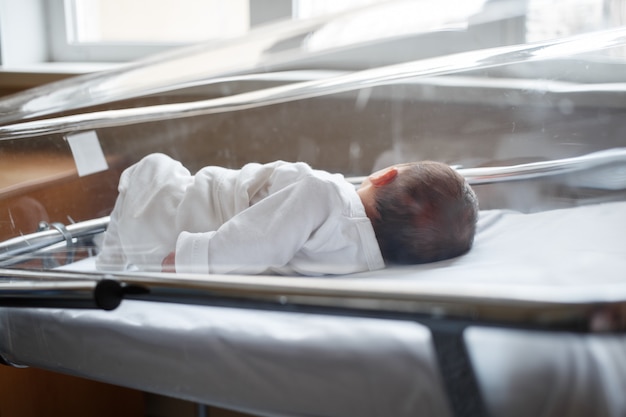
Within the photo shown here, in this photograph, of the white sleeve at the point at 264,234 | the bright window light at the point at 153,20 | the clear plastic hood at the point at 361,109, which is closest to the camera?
the white sleeve at the point at 264,234

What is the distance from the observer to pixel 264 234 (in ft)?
2.56

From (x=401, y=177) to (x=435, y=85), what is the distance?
0.35 metres

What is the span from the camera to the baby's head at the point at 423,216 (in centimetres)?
81

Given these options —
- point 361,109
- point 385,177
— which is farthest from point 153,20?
point 385,177

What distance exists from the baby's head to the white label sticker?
0.44m

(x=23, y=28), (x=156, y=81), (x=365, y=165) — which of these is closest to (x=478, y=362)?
(x=365, y=165)

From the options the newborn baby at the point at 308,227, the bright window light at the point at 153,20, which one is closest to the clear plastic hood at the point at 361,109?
the newborn baby at the point at 308,227

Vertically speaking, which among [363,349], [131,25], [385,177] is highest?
[131,25]

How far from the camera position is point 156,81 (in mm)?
1061

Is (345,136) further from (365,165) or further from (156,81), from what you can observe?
(156,81)

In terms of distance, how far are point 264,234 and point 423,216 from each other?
190 mm

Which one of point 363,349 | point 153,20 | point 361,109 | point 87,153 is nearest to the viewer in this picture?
point 363,349

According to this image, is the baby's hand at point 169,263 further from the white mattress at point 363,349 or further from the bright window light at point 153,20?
the bright window light at point 153,20

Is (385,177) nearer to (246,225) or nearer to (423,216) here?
(423,216)
